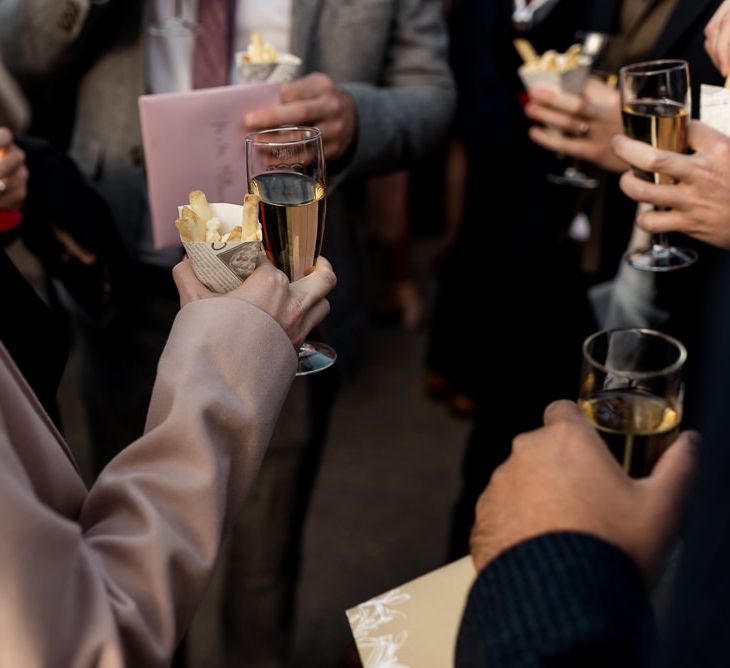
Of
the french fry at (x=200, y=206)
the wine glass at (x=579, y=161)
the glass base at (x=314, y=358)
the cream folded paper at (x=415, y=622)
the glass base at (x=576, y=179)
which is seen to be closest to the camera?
the cream folded paper at (x=415, y=622)

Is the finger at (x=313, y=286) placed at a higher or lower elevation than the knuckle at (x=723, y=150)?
lower

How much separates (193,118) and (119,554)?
2.27 ft

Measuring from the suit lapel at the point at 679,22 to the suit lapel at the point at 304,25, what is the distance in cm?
60

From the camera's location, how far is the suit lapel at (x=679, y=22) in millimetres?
1240

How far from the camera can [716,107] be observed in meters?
1.03

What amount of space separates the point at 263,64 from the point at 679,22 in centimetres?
66

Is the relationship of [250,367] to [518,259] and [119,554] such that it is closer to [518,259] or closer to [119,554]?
[119,554]

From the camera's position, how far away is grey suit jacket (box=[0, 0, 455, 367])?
1384 mm

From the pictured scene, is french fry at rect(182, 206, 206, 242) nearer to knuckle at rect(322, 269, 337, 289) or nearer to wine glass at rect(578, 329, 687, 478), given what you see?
knuckle at rect(322, 269, 337, 289)

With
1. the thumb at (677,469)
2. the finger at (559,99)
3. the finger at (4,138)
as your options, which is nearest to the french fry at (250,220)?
the thumb at (677,469)

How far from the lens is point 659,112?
1.08m

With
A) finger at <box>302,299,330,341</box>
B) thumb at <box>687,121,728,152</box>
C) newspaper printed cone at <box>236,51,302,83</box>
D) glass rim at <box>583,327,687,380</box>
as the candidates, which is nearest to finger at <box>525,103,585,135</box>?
thumb at <box>687,121,728,152</box>

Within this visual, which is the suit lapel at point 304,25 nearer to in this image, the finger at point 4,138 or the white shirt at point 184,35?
the white shirt at point 184,35

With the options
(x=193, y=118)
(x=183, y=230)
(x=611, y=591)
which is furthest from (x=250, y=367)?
(x=193, y=118)
